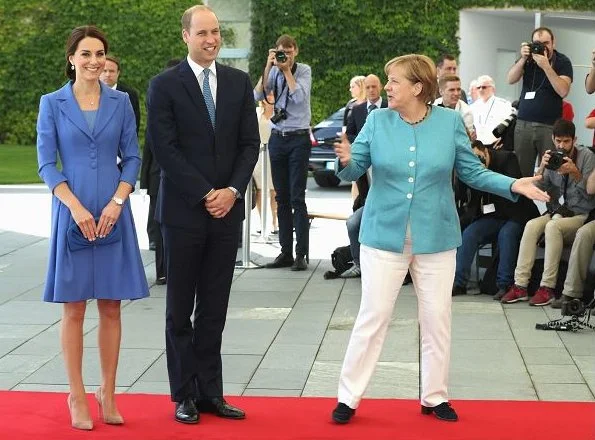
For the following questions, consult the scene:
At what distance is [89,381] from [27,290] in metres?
3.66

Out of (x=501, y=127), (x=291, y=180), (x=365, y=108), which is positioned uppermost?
(x=501, y=127)

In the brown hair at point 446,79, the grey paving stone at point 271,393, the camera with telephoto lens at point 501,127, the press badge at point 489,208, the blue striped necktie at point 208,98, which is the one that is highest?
the blue striped necktie at point 208,98

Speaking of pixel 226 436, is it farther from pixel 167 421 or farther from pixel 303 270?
pixel 303 270

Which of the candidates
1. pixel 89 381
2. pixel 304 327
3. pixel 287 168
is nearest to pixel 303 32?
pixel 287 168

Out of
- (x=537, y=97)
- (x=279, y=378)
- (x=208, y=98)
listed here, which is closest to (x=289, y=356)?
(x=279, y=378)

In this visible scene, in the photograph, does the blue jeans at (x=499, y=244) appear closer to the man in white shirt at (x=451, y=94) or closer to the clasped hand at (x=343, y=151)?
the man in white shirt at (x=451, y=94)

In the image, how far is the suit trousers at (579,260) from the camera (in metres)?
9.43

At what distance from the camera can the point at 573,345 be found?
830cm

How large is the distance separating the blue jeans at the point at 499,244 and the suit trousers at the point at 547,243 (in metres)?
0.16

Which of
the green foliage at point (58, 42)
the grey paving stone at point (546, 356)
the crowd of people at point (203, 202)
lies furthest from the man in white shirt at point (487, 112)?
the green foliage at point (58, 42)

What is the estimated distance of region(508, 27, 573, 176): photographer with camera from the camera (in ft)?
37.6

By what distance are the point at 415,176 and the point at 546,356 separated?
2.31 metres

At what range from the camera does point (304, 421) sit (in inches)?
248

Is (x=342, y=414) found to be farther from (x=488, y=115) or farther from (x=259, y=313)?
(x=488, y=115)
